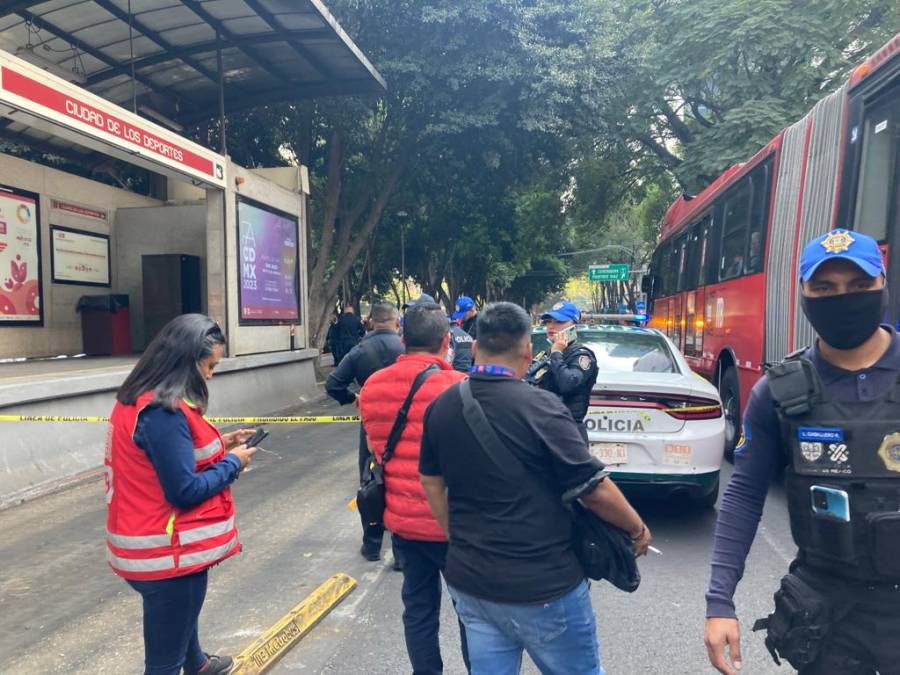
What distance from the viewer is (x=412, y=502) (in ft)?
8.68

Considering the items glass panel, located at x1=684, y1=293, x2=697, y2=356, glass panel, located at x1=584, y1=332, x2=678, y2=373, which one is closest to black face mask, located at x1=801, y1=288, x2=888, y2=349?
glass panel, located at x1=584, y1=332, x2=678, y2=373

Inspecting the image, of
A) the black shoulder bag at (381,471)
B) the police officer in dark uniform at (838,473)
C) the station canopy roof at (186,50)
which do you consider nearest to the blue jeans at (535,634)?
the police officer in dark uniform at (838,473)

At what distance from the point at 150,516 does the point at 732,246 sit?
7.56 metres

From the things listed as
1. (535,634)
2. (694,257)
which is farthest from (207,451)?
Result: (694,257)

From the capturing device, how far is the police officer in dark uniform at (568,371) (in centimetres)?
415

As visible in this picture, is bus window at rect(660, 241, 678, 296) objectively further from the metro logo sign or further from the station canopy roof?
the metro logo sign

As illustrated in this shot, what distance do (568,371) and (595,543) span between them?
2209 millimetres

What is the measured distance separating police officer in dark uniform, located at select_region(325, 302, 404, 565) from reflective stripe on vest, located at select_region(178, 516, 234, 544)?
193cm

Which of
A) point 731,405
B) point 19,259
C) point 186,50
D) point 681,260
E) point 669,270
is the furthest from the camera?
point 669,270

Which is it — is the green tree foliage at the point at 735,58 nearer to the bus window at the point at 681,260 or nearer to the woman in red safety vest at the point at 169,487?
the bus window at the point at 681,260

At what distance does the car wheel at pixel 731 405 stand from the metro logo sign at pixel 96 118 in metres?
7.59

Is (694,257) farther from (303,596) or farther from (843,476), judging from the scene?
(843,476)

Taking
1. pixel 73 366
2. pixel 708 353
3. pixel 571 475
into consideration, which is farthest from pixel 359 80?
pixel 571 475

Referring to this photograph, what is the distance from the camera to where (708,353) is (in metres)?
8.96
